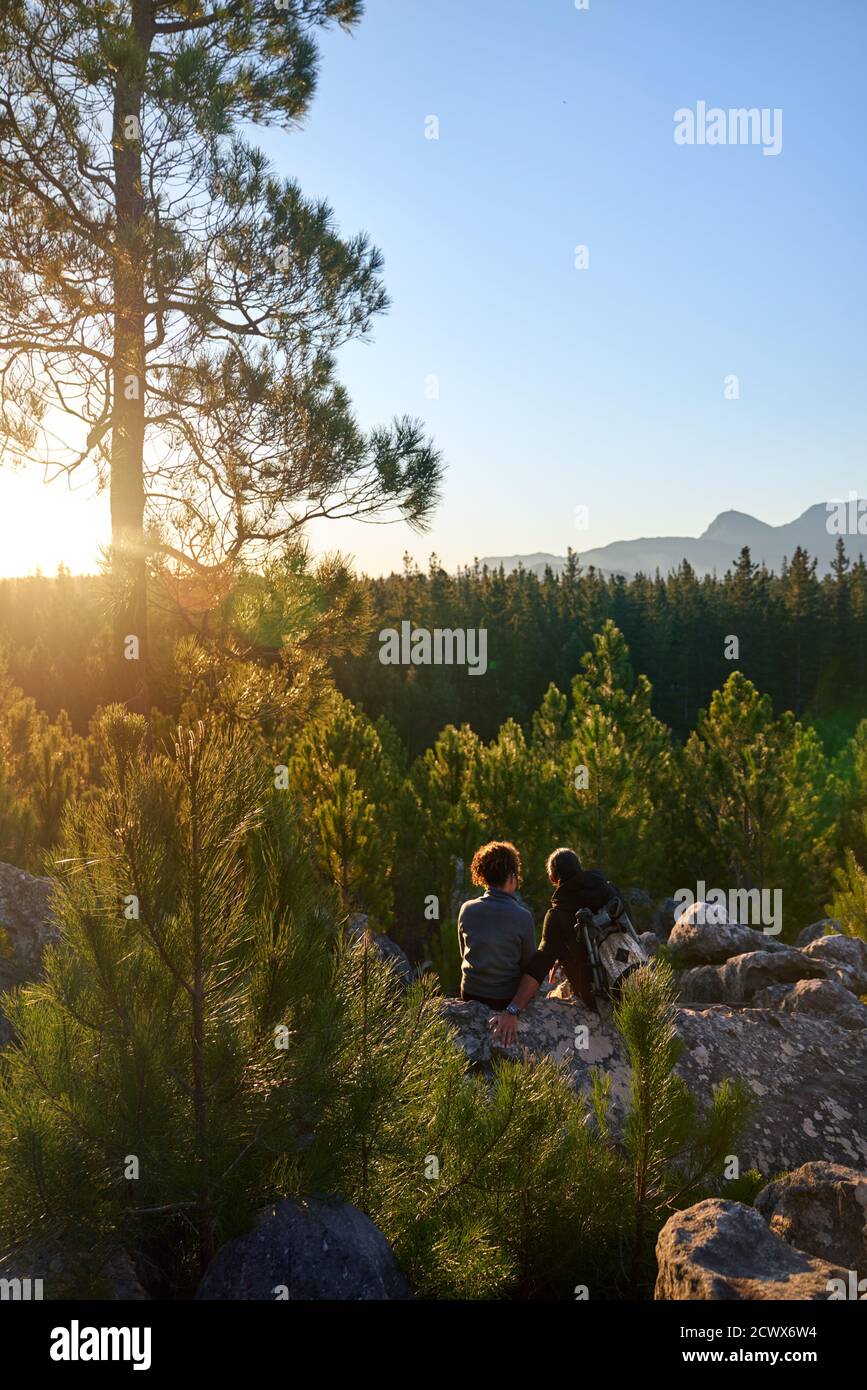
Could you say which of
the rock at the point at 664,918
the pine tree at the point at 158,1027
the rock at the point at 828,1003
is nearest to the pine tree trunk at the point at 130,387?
the rock at the point at 828,1003

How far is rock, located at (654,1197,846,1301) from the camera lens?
2.40 metres

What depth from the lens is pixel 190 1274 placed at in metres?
2.96

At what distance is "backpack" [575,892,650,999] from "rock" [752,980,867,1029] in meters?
1.57

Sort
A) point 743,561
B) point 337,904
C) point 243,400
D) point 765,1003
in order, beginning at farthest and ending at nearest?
1. point 743,561
2. point 243,400
3. point 765,1003
4. point 337,904

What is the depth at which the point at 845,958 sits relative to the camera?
7.50 m

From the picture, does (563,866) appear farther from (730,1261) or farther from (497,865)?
(730,1261)

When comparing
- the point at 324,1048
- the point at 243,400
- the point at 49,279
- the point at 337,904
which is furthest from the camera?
the point at 243,400

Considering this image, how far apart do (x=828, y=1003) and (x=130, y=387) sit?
7.71 metres

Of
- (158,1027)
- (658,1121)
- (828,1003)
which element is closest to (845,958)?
(828,1003)

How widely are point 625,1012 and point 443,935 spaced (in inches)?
272

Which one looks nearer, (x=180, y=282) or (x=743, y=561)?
(x=180, y=282)

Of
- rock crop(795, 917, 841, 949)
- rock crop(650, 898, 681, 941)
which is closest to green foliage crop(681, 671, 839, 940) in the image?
rock crop(650, 898, 681, 941)
